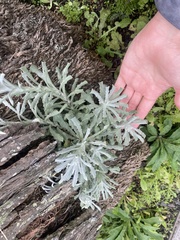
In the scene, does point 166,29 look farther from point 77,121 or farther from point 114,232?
point 114,232

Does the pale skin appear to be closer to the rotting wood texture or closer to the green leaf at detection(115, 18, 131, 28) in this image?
the green leaf at detection(115, 18, 131, 28)

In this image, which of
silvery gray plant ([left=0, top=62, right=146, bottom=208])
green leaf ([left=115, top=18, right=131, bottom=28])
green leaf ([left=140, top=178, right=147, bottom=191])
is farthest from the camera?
green leaf ([left=140, top=178, right=147, bottom=191])

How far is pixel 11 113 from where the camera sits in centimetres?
212

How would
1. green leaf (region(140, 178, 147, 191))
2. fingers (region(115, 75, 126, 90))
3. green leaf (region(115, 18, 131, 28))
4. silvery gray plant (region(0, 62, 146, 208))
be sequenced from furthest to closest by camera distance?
1. green leaf (region(140, 178, 147, 191))
2. green leaf (region(115, 18, 131, 28))
3. fingers (region(115, 75, 126, 90))
4. silvery gray plant (region(0, 62, 146, 208))

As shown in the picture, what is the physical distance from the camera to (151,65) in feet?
7.52

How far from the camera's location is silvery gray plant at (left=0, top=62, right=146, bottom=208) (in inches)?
A: 75.1

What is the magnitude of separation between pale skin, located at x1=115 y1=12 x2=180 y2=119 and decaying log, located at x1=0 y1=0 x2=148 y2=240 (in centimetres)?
22

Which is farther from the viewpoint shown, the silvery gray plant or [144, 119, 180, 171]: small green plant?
[144, 119, 180, 171]: small green plant

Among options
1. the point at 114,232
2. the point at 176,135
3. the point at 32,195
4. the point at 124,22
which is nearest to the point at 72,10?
the point at 124,22

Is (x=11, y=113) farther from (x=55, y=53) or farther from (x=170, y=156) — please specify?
(x=170, y=156)

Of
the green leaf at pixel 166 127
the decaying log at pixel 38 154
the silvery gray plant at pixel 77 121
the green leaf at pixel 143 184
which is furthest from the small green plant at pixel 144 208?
the silvery gray plant at pixel 77 121

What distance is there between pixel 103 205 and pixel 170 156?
0.71 meters

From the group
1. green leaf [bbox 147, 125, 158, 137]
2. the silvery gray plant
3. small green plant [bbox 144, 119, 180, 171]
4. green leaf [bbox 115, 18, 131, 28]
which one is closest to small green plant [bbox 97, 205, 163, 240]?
small green plant [bbox 144, 119, 180, 171]

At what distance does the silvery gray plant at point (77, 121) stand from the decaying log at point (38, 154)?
0.31 feet
